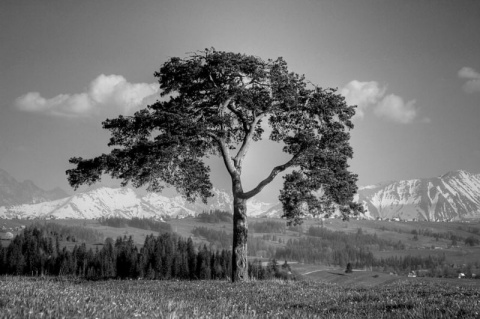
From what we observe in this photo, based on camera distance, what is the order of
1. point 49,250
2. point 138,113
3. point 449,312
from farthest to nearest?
point 49,250
point 138,113
point 449,312

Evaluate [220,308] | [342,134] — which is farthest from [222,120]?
[220,308]

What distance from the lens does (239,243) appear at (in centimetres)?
2456

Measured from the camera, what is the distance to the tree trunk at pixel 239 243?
77.7ft

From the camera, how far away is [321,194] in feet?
89.3

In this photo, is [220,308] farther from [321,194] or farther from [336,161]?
[321,194]

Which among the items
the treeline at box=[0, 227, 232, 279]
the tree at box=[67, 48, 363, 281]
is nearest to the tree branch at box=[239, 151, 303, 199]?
the tree at box=[67, 48, 363, 281]

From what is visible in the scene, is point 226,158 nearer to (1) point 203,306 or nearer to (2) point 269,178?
(2) point 269,178

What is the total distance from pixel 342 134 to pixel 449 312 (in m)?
16.0

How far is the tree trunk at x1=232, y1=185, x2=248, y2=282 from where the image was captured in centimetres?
2367

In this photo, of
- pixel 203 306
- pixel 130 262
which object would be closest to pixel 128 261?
pixel 130 262

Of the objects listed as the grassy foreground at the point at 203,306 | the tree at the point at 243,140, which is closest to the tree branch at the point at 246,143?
the tree at the point at 243,140

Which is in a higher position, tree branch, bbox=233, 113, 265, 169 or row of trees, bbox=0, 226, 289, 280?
tree branch, bbox=233, 113, 265, 169

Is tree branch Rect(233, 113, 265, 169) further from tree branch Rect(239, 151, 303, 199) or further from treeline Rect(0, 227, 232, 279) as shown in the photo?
treeline Rect(0, 227, 232, 279)

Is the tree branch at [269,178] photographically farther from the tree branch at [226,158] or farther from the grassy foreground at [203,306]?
the grassy foreground at [203,306]
